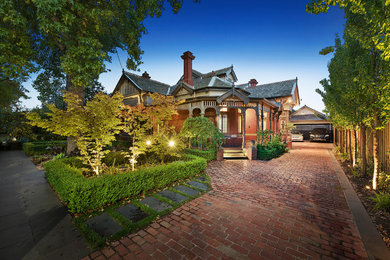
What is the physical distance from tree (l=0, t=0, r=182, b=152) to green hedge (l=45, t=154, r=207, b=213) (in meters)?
3.69

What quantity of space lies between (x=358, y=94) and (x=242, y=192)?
5685 millimetres

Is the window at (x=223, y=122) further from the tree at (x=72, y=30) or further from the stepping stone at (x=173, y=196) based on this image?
the stepping stone at (x=173, y=196)

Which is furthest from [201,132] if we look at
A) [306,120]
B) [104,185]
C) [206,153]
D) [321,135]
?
[306,120]

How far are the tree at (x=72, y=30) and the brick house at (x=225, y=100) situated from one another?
6395 mm

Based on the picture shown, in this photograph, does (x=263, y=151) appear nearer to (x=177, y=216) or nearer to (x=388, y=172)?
(x=388, y=172)

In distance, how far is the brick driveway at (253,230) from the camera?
8.39 feet

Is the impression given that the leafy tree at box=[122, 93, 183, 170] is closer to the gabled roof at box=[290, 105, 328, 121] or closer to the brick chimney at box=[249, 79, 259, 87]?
the brick chimney at box=[249, 79, 259, 87]

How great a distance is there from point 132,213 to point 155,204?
0.65 m

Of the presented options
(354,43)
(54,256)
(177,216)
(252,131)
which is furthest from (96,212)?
(252,131)

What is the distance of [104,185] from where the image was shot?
3912 mm

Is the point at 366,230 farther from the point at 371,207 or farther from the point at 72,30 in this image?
the point at 72,30

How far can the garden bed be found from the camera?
3111 mm

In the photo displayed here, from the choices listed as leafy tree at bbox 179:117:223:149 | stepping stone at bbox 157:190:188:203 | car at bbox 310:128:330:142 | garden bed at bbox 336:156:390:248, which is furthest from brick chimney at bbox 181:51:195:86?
car at bbox 310:128:330:142

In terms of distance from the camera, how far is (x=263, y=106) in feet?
45.2
